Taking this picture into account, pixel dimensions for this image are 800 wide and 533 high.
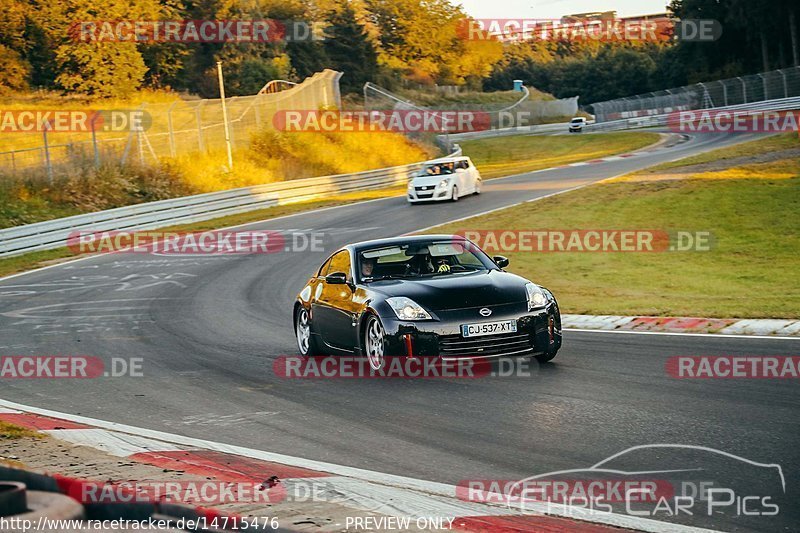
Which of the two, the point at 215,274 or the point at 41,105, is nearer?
the point at 215,274

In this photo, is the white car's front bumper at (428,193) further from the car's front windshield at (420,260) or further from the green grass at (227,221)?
the car's front windshield at (420,260)

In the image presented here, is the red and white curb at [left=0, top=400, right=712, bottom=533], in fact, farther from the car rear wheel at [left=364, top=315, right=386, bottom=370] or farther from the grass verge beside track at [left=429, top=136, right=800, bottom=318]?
the grass verge beside track at [left=429, top=136, right=800, bottom=318]

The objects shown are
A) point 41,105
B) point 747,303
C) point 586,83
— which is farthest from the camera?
point 586,83

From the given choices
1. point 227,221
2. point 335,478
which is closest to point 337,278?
point 335,478

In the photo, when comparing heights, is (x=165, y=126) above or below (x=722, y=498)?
above

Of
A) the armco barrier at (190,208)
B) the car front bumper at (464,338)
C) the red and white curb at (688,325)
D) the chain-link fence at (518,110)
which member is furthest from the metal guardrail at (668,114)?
the car front bumper at (464,338)

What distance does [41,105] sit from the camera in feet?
174

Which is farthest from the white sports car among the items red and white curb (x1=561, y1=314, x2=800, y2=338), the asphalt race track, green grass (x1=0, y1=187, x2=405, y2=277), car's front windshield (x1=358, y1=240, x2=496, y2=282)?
car's front windshield (x1=358, y1=240, x2=496, y2=282)

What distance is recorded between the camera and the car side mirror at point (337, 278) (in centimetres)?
1130

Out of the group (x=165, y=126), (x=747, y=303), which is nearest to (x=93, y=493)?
(x=747, y=303)

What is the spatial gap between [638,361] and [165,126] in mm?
35648

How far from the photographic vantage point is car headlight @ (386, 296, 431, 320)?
10.1m

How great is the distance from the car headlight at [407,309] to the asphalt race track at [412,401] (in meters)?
0.64

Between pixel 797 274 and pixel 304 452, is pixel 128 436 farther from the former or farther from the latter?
pixel 797 274
